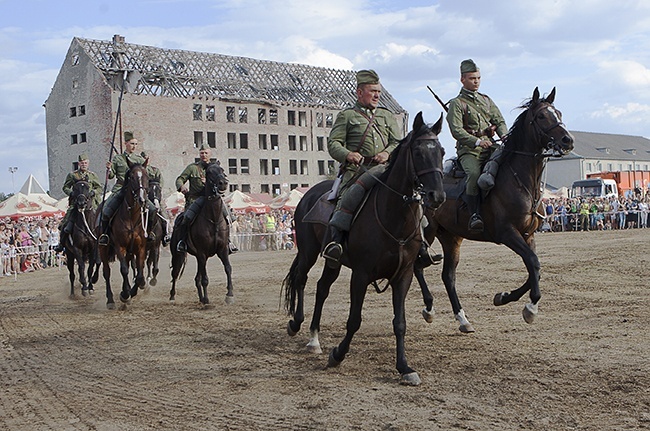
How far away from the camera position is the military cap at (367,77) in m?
9.09

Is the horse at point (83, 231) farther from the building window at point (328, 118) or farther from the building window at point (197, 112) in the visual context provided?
the building window at point (328, 118)

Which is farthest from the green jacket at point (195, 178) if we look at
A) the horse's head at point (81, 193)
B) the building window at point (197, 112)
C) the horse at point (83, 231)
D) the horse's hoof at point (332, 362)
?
the building window at point (197, 112)

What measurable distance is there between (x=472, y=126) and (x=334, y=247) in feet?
12.4

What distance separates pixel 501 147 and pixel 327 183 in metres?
2.48

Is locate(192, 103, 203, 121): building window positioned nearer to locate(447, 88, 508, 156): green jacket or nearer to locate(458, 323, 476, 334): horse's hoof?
locate(447, 88, 508, 156): green jacket

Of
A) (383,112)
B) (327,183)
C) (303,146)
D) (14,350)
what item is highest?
(303,146)

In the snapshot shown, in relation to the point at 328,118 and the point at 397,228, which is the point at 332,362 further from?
the point at 328,118

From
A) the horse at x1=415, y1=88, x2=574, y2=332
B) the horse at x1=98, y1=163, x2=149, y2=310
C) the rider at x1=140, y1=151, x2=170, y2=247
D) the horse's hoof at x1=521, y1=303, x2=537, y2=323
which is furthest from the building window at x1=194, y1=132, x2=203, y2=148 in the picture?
the horse's hoof at x1=521, y1=303, x2=537, y2=323

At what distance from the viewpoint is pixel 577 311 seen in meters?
11.7

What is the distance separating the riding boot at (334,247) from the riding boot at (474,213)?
2693mm

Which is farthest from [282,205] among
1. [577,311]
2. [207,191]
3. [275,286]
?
[577,311]

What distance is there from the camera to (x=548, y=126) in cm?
995

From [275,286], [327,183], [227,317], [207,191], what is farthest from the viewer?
[275,286]

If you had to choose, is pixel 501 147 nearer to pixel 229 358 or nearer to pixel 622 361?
pixel 622 361
